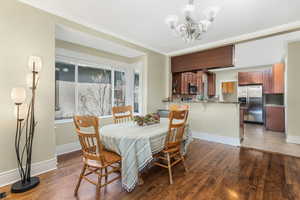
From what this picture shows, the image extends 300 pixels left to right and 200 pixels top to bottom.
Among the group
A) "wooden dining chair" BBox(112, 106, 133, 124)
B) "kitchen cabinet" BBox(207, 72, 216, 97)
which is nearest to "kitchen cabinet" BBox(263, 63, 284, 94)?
"kitchen cabinet" BBox(207, 72, 216, 97)

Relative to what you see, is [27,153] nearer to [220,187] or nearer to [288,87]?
[220,187]

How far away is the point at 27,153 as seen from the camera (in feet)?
6.63

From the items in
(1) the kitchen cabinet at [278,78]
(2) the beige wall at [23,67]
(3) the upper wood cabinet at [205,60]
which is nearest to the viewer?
(2) the beige wall at [23,67]

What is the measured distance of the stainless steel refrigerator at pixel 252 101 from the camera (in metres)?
6.07

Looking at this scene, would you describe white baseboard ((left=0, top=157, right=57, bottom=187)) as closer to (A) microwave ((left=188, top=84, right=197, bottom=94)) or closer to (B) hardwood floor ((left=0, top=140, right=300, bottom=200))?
(B) hardwood floor ((left=0, top=140, right=300, bottom=200))

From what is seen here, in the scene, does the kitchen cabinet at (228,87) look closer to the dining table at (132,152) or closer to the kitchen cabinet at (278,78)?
the kitchen cabinet at (278,78)

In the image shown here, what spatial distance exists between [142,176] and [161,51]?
3.55 meters

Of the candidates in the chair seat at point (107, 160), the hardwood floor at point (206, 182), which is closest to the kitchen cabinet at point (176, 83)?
the hardwood floor at point (206, 182)

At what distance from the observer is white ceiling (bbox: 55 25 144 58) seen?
2.74 m

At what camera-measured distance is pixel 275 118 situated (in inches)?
201

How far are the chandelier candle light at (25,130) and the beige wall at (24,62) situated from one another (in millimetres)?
98

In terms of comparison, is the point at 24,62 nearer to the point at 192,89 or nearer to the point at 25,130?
the point at 25,130

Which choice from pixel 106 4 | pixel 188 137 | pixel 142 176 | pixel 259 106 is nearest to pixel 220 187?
pixel 188 137

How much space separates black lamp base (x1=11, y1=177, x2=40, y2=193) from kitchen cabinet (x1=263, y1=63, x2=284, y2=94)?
23.1ft
